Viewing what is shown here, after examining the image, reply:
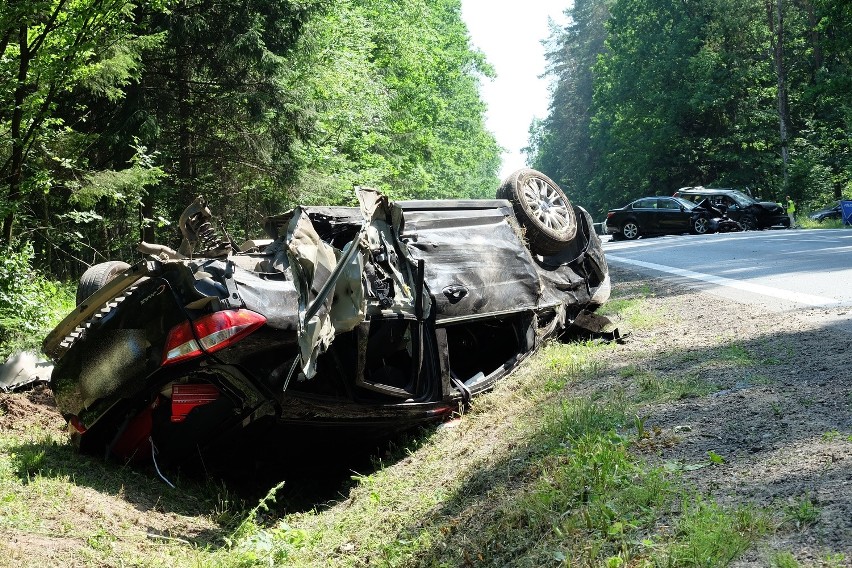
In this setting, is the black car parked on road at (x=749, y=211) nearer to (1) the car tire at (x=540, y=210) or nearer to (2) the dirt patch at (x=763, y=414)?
(1) the car tire at (x=540, y=210)

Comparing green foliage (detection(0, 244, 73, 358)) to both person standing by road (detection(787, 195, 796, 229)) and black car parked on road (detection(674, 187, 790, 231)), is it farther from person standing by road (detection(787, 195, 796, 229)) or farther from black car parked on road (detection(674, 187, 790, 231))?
person standing by road (detection(787, 195, 796, 229))

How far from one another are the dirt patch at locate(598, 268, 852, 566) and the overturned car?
1.31 meters

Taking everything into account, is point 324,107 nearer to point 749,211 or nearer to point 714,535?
point 749,211

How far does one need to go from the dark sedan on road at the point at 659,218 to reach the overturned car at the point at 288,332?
833 inches

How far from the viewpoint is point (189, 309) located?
185 inches

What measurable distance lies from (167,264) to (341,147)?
61.7 ft

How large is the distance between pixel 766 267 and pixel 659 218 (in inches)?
621

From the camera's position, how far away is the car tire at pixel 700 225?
2673 cm

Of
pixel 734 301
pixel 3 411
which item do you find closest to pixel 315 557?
pixel 3 411

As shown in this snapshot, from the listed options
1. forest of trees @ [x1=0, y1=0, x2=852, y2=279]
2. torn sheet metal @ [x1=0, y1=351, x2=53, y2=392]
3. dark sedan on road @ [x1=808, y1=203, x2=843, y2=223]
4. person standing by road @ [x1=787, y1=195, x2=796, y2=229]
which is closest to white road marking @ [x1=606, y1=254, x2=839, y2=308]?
torn sheet metal @ [x1=0, y1=351, x2=53, y2=392]

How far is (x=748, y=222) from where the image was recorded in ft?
88.4

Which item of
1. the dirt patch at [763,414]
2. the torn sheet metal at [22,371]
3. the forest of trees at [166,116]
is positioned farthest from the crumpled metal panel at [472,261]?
the forest of trees at [166,116]

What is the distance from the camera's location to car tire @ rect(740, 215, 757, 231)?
2691cm

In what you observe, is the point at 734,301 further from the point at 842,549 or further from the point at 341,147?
the point at 341,147
